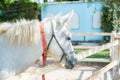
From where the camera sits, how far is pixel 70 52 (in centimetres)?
308

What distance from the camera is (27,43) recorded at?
2896 millimetres

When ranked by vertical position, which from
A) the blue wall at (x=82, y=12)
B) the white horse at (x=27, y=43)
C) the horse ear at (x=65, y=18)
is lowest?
the blue wall at (x=82, y=12)

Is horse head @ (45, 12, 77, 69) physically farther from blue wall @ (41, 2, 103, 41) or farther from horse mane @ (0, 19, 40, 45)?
blue wall @ (41, 2, 103, 41)

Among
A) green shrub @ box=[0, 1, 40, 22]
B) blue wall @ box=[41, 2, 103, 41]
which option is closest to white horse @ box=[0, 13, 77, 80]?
blue wall @ box=[41, 2, 103, 41]

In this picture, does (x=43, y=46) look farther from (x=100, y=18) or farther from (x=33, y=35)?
(x=100, y=18)

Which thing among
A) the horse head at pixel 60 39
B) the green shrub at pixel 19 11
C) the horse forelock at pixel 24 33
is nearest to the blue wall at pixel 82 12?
the green shrub at pixel 19 11

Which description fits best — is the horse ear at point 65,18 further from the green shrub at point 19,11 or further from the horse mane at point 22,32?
the green shrub at point 19,11

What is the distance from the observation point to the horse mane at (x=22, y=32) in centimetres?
284

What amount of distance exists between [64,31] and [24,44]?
0.44 m

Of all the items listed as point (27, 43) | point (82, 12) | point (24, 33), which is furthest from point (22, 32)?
point (82, 12)

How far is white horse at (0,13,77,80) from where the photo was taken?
9.24 ft

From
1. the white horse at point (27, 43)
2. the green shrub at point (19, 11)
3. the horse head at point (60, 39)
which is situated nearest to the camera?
the white horse at point (27, 43)

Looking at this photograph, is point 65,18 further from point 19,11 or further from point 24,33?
point 19,11

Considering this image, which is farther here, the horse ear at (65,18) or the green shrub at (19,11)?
the green shrub at (19,11)
